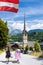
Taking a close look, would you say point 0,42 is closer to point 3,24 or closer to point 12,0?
point 3,24

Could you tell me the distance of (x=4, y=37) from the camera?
70000 millimetres

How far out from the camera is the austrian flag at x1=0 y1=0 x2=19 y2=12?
12.2 metres

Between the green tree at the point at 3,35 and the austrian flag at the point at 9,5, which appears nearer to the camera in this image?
the austrian flag at the point at 9,5

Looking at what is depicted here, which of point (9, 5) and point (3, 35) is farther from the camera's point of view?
point (3, 35)

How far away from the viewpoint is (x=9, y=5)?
494 inches

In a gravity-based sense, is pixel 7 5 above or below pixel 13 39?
above

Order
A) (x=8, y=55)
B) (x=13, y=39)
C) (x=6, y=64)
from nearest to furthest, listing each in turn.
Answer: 1. (x=6, y=64)
2. (x=8, y=55)
3. (x=13, y=39)

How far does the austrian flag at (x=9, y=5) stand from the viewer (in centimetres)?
1216

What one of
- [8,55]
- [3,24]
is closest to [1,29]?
[3,24]

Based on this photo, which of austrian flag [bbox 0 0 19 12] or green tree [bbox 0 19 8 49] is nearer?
austrian flag [bbox 0 0 19 12]

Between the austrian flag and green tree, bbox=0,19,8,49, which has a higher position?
the austrian flag

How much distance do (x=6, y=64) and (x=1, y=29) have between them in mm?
51826

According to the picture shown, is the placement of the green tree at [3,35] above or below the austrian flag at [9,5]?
below

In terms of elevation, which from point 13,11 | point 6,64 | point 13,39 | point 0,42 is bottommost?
point 13,39
